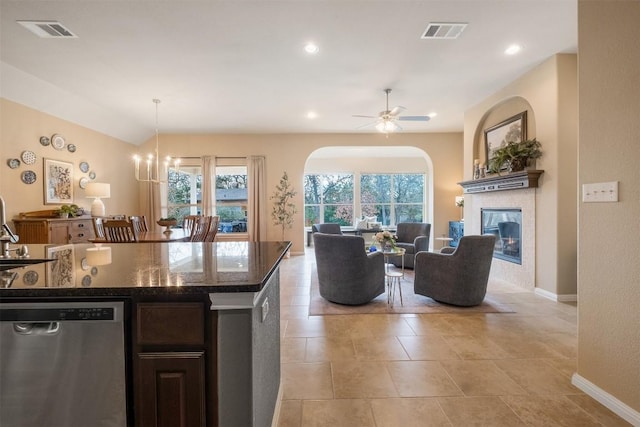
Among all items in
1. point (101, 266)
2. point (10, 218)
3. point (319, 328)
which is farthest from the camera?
point (10, 218)

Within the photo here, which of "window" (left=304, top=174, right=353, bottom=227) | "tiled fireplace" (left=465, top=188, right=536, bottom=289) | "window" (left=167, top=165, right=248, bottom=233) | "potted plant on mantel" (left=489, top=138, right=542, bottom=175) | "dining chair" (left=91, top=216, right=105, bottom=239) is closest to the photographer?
"dining chair" (left=91, top=216, right=105, bottom=239)

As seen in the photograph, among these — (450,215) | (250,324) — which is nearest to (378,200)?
(450,215)

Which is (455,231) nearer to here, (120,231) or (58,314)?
(120,231)

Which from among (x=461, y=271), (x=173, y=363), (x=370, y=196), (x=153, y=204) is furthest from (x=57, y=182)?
(x=370, y=196)

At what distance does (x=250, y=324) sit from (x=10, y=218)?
5.25 metres

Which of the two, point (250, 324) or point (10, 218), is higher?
point (10, 218)

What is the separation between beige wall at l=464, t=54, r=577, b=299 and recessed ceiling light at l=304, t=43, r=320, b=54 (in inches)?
119

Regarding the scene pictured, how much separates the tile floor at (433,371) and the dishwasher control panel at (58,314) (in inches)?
47.6

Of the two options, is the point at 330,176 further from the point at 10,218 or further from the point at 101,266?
the point at 101,266

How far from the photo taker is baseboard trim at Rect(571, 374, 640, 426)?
166cm

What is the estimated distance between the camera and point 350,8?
110 inches

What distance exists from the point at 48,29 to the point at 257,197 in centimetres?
472

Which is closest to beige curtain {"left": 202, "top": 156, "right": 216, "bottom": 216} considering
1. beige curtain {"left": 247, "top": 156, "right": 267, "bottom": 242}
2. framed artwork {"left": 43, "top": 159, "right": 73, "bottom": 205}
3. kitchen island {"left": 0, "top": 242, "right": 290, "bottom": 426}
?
beige curtain {"left": 247, "top": 156, "right": 267, "bottom": 242}

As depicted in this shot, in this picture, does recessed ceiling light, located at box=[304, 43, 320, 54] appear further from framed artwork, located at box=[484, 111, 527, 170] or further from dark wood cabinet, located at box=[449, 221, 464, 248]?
dark wood cabinet, located at box=[449, 221, 464, 248]
